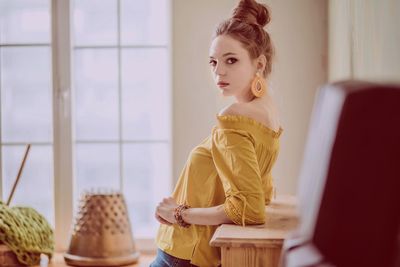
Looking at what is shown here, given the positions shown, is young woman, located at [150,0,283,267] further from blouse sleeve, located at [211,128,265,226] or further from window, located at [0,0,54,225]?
window, located at [0,0,54,225]

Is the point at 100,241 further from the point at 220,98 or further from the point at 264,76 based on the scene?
the point at 264,76

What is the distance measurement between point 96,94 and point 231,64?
1.86 m

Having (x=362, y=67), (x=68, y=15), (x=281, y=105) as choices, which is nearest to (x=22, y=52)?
(x=68, y=15)

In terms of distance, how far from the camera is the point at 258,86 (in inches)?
69.5

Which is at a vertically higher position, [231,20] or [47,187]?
[231,20]

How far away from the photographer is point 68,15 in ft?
11.0

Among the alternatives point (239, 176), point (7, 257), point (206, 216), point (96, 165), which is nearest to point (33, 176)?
point (96, 165)

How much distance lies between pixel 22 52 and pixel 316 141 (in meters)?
2.96

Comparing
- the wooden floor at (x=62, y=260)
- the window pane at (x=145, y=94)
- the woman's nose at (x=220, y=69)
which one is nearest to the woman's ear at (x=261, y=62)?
the woman's nose at (x=220, y=69)

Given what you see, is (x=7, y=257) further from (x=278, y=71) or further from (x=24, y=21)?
(x=278, y=71)

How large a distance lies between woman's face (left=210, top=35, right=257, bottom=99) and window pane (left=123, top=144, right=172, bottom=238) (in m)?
1.74

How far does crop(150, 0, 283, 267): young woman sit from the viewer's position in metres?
1.54

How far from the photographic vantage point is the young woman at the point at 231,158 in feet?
5.05

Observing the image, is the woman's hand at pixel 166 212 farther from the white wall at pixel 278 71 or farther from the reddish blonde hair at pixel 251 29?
the white wall at pixel 278 71
